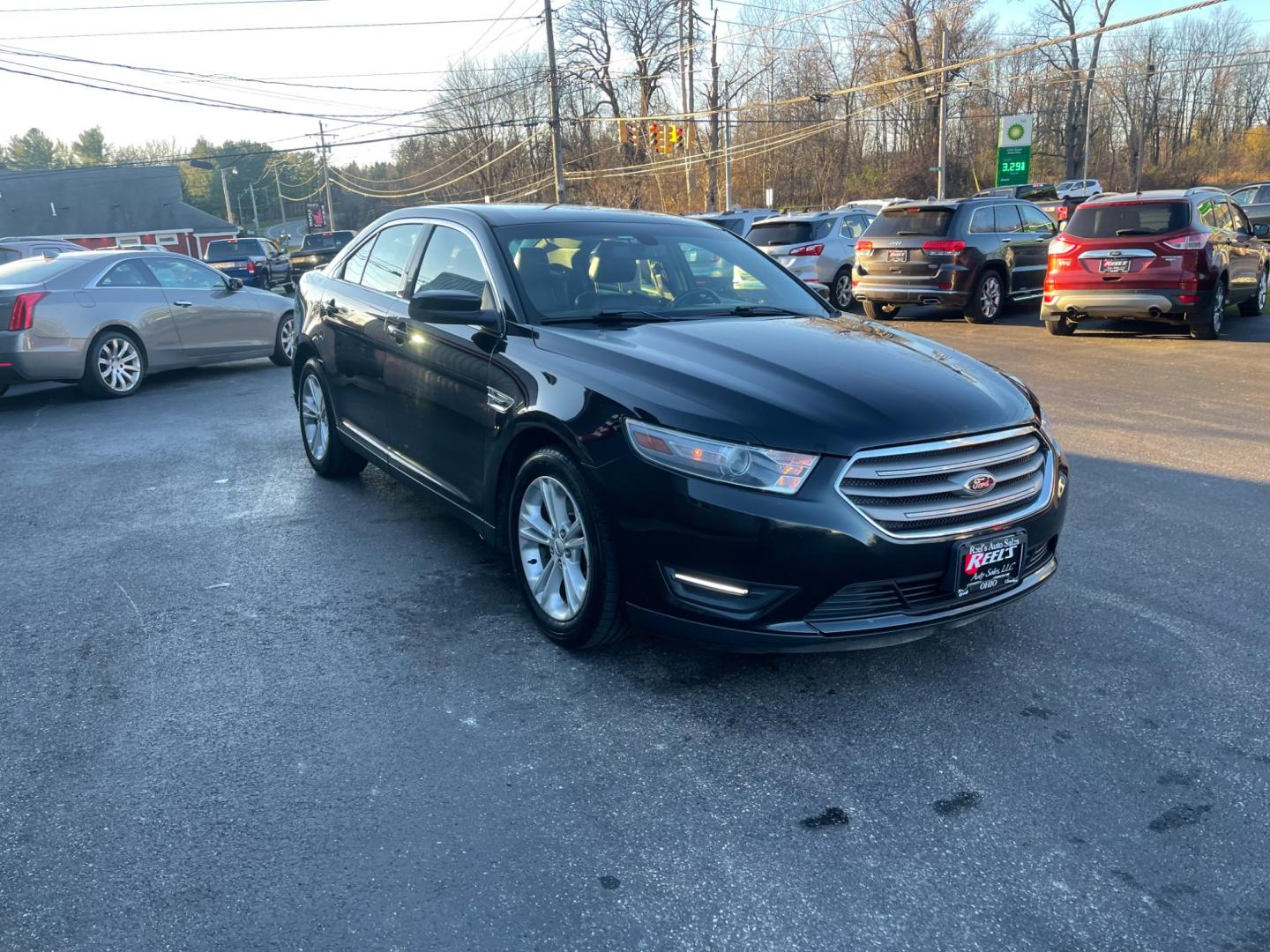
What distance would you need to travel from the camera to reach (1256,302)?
46.0 feet

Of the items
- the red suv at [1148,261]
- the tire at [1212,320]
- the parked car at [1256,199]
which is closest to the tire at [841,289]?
the red suv at [1148,261]

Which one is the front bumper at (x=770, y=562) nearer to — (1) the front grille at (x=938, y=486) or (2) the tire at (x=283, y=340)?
(1) the front grille at (x=938, y=486)

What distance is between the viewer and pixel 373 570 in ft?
16.0

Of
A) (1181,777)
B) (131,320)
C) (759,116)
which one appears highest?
(759,116)

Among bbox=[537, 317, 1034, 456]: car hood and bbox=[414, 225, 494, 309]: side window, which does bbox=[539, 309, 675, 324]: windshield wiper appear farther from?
bbox=[414, 225, 494, 309]: side window

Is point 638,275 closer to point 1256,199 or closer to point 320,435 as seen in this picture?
point 320,435

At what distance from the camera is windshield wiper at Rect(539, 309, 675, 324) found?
425 centimetres

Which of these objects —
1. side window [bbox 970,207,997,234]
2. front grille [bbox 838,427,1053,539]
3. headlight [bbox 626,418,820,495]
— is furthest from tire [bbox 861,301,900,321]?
headlight [bbox 626,418,820,495]

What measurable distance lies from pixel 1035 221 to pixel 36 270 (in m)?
13.3

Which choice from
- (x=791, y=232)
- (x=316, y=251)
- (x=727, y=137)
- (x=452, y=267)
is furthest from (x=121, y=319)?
(x=727, y=137)

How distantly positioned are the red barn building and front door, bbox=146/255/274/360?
60170 millimetres

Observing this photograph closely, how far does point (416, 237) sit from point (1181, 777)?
419 centimetres

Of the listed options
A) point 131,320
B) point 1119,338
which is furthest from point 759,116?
point 131,320

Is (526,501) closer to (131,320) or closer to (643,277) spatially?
(643,277)
